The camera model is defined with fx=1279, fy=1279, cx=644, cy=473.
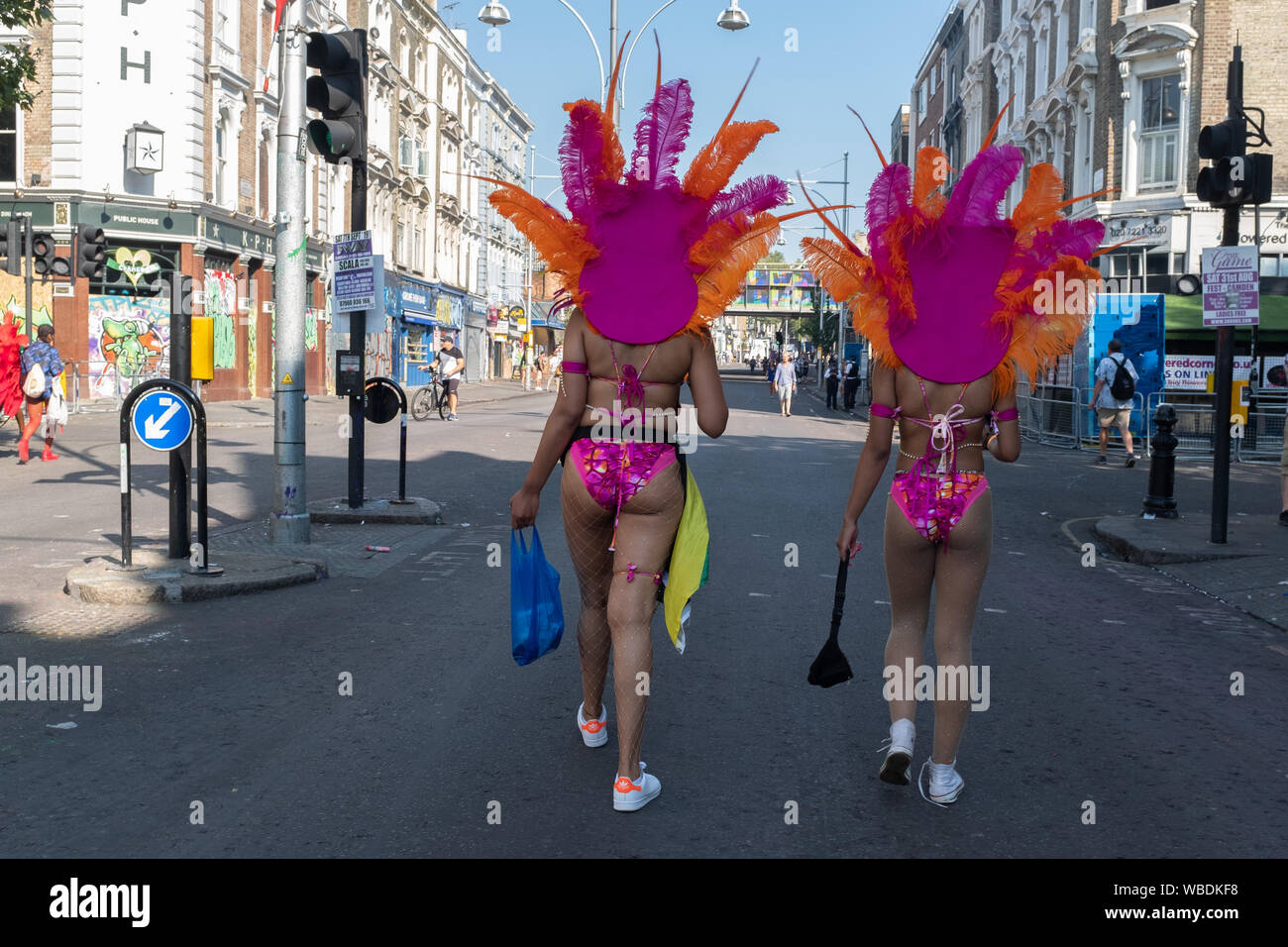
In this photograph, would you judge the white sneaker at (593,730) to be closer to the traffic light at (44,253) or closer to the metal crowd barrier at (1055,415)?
the traffic light at (44,253)

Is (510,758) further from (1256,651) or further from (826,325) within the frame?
(826,325)

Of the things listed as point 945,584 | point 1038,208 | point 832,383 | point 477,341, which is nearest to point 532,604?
point 945,584

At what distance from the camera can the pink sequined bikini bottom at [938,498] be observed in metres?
4.24

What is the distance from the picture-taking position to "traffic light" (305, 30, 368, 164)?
9.84 meters

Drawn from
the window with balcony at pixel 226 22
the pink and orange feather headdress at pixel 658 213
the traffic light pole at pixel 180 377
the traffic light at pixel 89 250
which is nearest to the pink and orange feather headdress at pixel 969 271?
the pink and orange feather headdress at pixel 658 213

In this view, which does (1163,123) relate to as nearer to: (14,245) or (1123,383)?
(1123,383)

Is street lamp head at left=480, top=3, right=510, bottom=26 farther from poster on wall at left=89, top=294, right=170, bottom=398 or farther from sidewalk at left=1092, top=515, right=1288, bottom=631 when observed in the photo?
sidewalk at left=1092, top=515, right=1288, bottom=631

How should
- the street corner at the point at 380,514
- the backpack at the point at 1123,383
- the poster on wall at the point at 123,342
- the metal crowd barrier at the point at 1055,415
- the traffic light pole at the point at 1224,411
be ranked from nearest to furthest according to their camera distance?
the traffic light pole at the point at 1224,411, the street corner at the point at 380,514, the backpack at the point at 1123,383, the metal crowd barrier at the point at 1055,415, the poster on wall at the point at 123,342

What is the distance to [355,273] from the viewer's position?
36.1 ft

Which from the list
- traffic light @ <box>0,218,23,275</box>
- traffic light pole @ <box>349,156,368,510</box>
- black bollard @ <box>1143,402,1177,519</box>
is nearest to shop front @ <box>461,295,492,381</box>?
traffic light @ <box>0,218,23,275</box>

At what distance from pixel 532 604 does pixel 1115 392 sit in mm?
15927

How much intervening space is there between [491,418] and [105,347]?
374 inches

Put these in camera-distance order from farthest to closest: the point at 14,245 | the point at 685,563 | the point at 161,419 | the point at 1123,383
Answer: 1. the point at 14,245
2. the point at 1123,383
3. the point at 161,419
4. the point at 685,563

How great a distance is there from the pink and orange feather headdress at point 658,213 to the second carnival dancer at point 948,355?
41 cm
